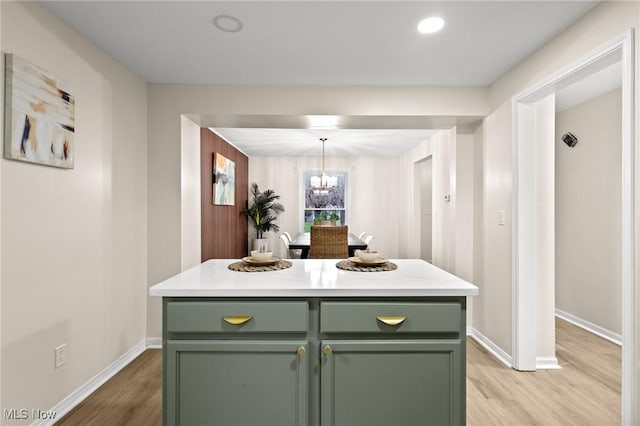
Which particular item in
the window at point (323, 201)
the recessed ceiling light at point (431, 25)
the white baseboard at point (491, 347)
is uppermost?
the recessed ceiling light at point (431, 25)

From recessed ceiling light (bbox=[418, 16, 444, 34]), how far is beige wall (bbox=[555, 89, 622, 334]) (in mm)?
2317

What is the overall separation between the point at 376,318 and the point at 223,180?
13.2 ft

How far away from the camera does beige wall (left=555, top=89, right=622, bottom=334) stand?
10.1ft

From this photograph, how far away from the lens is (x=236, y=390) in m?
1.41

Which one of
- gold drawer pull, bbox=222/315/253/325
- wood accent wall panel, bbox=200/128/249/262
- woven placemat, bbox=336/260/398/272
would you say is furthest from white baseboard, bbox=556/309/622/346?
A: wood accent wall panel, bbox=200/128/249/262

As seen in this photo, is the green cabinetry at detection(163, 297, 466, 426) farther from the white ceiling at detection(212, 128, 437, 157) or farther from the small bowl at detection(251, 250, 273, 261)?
the white ceiling at detection(212, 128, 437, 157)

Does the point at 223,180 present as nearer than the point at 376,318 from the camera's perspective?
No

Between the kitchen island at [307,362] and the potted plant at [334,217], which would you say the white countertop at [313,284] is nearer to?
the kitchen island at [307,362]

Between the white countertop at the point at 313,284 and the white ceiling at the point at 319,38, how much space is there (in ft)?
4.87

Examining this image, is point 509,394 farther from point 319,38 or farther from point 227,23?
point 227,23

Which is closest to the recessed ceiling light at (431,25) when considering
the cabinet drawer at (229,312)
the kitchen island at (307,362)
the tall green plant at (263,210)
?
the kitchen island at (307,362)

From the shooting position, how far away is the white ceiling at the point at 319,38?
1809 millimetres

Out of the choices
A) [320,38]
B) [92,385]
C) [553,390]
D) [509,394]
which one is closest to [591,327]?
[553,390]

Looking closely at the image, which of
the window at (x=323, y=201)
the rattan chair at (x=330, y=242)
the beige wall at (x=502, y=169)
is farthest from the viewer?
the window at (x=323, y=201)
